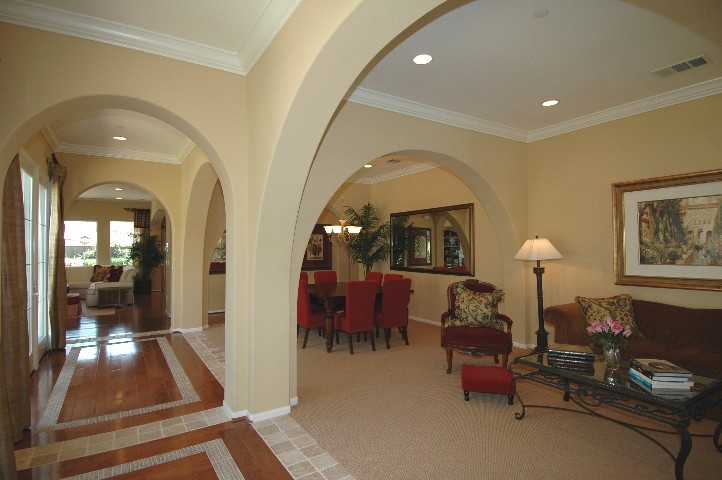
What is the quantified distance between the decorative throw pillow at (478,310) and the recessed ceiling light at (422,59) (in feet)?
8.85

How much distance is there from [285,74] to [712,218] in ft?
14.0

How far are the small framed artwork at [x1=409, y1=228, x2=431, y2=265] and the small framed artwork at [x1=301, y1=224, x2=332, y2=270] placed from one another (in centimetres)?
228

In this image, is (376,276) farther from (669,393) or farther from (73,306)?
(73,306)

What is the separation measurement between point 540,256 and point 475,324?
1.11 meters

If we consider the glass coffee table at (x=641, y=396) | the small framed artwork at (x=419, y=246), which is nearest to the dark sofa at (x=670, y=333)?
the glass coffee table at (x=641, y=396)

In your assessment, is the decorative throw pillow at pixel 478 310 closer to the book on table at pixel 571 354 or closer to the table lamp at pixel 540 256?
the table lamp at pixel 540 256

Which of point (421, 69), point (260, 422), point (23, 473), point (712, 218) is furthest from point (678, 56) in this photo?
point (23, 473)

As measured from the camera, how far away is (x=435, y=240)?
7113mm

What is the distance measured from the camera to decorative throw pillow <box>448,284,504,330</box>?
4508 mm

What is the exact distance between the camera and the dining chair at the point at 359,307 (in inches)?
201

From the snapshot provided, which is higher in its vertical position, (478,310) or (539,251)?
(539,251)

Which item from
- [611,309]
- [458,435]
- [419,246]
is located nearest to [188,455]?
[458,435]

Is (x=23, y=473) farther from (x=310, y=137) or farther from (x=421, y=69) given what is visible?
(x=421, y=69)

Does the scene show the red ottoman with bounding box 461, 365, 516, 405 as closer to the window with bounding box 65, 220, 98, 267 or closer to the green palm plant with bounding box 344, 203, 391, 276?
the green palm plant with bounding box 344, 203, 391, 276
